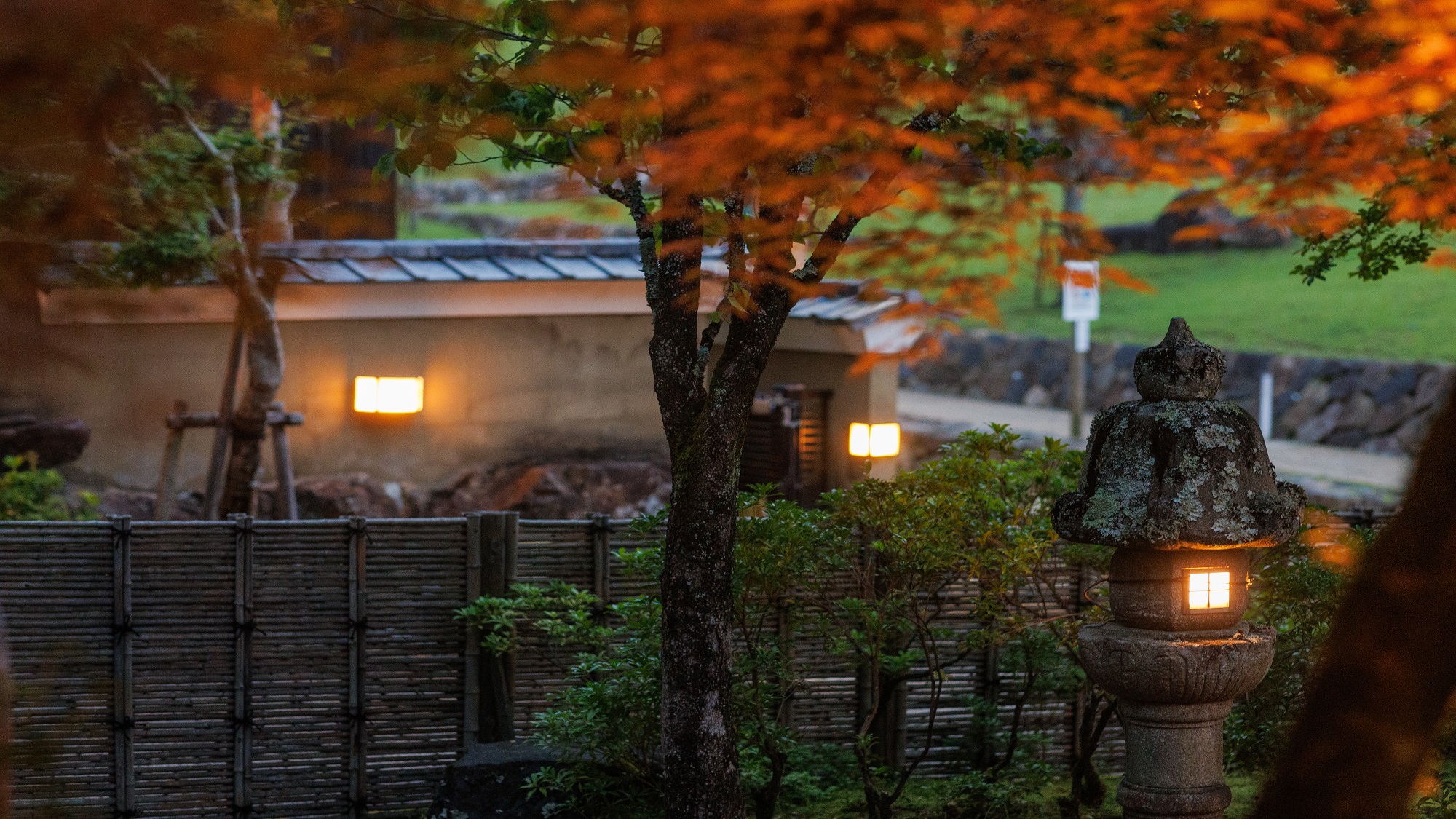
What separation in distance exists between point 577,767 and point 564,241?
24.9ft

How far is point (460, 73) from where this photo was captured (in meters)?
5.81

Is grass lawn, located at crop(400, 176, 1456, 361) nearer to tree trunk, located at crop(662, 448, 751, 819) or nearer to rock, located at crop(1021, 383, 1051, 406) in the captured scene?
rock, located at crop(1021, 383, 1051, 406)

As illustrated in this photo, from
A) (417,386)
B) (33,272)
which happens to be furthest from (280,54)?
(417,386)

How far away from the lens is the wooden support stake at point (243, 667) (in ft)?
25.6

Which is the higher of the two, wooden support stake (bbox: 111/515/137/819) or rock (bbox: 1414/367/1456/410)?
rock (bbox: 1414/367/1456/410)

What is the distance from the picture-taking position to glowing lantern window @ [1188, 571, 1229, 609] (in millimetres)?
5738

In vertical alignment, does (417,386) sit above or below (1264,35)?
below

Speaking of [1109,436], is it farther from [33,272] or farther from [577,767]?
[33,272]

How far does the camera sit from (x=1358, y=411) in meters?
21.3

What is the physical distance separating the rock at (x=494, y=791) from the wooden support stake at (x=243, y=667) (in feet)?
4.78

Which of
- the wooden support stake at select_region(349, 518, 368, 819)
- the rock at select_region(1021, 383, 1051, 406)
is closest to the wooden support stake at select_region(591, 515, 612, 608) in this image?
the wooden support stake at select_region(349, 518, 368, 819)

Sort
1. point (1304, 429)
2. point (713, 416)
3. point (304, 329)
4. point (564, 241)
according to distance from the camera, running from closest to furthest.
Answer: point (713, 416), point (304, 329), point (564, 241), point (1304, 429)

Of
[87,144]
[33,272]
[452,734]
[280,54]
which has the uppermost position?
[280,54]

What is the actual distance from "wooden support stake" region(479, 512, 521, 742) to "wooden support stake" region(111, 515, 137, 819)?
1967 mm
